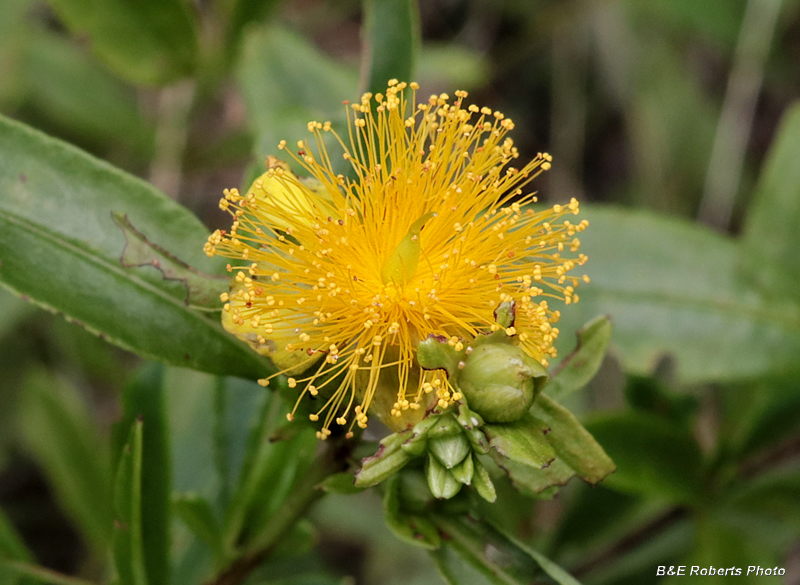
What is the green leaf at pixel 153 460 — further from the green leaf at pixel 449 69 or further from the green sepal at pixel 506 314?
the green leaf at pixel 449 69

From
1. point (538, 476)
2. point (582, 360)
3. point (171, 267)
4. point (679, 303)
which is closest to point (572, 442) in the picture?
point (538, 476)

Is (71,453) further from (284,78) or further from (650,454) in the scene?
(650,454)

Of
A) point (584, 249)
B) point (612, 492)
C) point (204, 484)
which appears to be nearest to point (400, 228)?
point (584, 249)

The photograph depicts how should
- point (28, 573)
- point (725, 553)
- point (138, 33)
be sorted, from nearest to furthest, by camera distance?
point (28, 573)
point (725, 553)
point (138, 33)

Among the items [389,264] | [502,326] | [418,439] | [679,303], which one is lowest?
[418,439]

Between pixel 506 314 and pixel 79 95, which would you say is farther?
pixel 79 95

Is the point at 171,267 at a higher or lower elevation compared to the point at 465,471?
higher

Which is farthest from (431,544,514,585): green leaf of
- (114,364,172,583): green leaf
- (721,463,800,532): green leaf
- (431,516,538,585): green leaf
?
(721,463,800,532): green leaf

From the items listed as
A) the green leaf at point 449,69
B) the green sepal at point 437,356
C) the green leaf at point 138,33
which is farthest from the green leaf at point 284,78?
the green sepal at point 437,356
